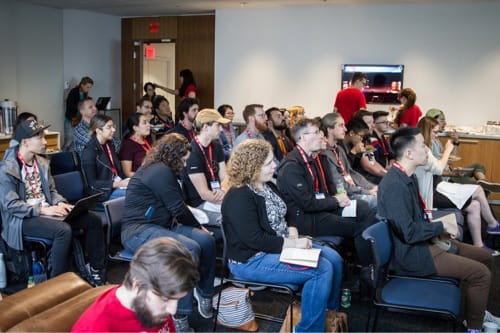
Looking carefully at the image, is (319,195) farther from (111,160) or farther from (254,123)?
(254,123)

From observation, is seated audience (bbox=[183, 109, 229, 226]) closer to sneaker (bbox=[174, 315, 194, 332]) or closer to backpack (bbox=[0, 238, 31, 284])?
sneaker (bbox=[174, 315, 194, 332])

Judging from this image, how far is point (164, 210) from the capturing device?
10.7ft

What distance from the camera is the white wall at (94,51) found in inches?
408

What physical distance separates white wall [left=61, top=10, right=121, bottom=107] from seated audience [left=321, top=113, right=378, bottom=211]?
7.42m

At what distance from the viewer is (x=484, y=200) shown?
4.73 metres

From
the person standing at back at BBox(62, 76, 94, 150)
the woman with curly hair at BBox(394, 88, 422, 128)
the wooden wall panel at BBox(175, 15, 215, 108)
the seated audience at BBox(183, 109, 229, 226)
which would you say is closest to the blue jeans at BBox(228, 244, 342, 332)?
the seated audience at BBox(183, 109, 229, 226)

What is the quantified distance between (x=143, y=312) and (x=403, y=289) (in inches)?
66.8

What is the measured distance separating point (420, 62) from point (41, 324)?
26.4 feet

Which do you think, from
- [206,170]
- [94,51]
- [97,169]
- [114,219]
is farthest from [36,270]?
[94,51]

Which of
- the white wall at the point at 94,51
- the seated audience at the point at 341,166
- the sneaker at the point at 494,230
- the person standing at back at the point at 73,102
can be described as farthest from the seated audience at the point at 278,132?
the white wall at the point at 94,51

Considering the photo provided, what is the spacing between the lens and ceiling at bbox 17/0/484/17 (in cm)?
872

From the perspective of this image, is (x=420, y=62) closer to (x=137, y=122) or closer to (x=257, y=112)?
(x=257, y=112)

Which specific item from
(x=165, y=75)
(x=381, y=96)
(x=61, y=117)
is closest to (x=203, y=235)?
(x=381, y=96)

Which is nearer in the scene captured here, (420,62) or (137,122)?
(137,122)
